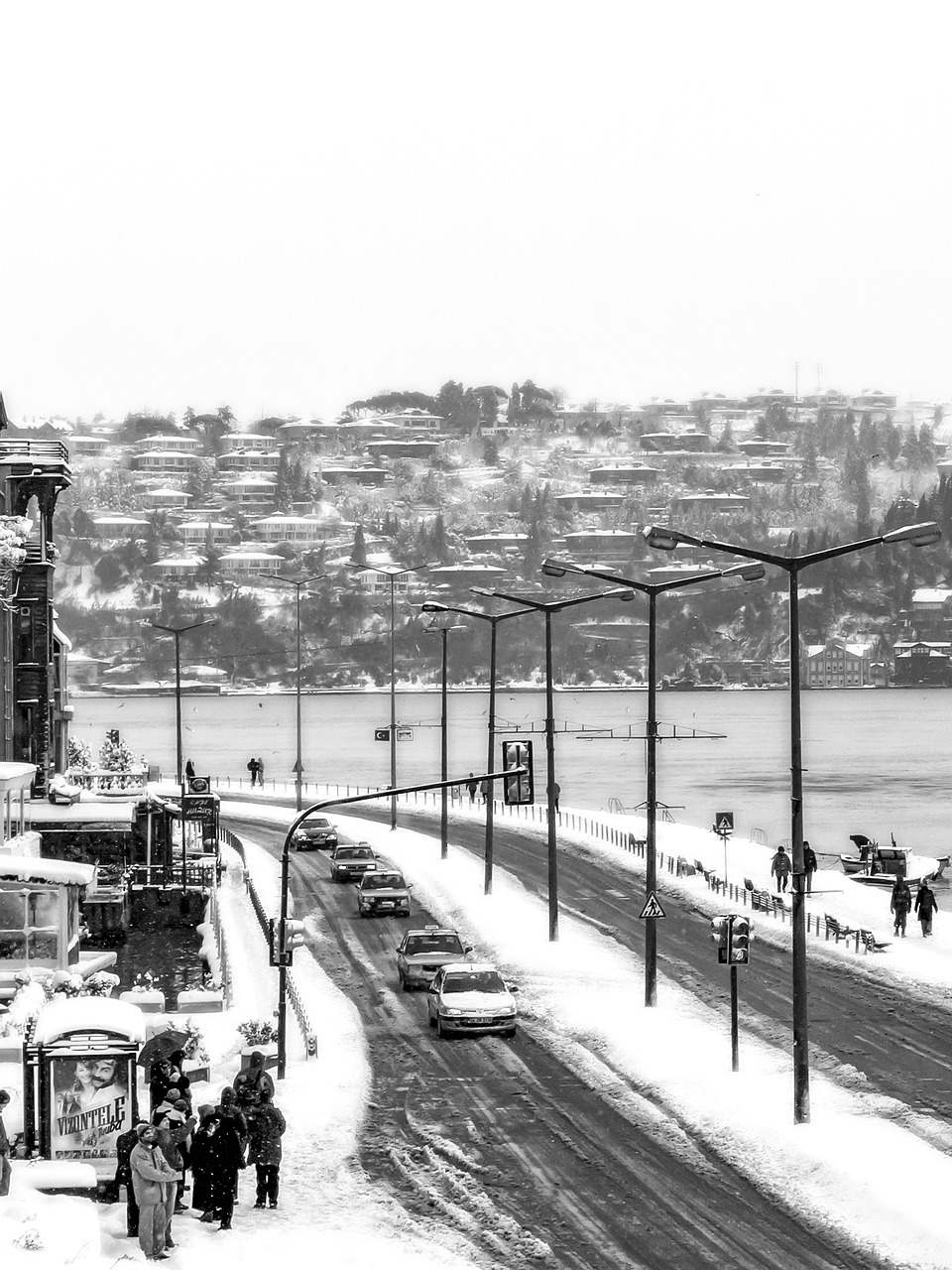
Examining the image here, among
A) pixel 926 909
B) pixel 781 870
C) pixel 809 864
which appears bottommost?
pixel 781 870

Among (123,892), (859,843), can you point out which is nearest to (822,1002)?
(123,892)

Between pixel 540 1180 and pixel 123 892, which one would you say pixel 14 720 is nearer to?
pixel 123 892

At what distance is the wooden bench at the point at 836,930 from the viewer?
4525cm

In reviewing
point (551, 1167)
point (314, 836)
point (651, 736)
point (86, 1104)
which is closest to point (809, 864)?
point (651, 736)

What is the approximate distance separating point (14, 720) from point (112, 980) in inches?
1120

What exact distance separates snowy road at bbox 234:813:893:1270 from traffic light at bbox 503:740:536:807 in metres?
4.66

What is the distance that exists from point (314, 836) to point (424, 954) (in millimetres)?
30047

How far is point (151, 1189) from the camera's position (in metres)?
20.0

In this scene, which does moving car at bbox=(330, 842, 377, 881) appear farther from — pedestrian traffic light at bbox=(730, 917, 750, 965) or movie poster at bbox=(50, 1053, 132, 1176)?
movie poster at bbox=(50, 1053, 132, 1176)

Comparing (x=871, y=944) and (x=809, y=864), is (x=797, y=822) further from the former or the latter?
(x=809, y=864)

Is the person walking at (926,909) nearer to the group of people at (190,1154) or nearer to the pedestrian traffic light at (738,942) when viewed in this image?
the pedestrian traffic light at (738,942)

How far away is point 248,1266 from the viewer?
20062 millimetres

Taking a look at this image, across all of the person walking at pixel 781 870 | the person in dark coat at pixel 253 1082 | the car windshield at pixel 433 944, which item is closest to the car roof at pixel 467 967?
the car windshield at pixel 433 944

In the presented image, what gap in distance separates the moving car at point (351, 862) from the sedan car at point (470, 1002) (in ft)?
70.9
